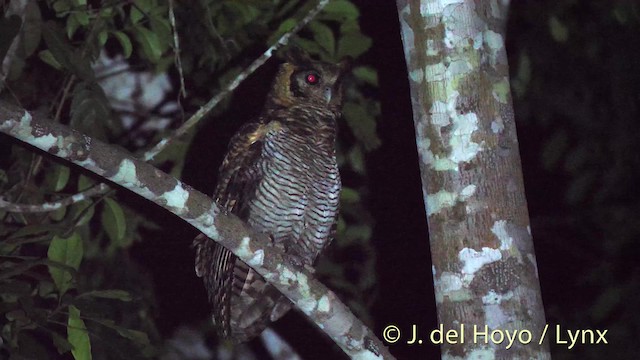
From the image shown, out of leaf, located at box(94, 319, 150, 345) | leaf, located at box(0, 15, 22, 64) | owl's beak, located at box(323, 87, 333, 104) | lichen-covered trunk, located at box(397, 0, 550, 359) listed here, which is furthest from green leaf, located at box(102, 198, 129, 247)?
lichen-covered trunk, located at box(397, 0, 550, 359)

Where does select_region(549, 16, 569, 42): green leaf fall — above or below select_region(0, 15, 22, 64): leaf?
above

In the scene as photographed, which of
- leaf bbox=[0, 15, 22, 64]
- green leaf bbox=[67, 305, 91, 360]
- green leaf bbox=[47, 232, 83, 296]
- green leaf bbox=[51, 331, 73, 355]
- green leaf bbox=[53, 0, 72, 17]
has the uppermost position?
green leaf bbox=[53, 0, 72, 17]

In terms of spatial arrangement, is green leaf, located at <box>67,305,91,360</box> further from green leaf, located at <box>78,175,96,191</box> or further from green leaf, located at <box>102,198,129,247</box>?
green leaf, located at <box>78,175,96,191</box>

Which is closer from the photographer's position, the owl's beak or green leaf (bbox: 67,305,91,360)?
green leaf (bbox: 67,305,91,360)

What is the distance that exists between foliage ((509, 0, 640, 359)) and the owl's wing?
1090 mm

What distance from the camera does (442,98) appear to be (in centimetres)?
165

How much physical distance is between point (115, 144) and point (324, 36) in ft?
2.39

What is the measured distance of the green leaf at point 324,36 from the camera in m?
2.73

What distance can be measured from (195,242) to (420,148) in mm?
1040

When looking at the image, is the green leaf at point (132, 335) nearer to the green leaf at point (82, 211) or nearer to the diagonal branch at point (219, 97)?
the green leaf at point (82, 211)

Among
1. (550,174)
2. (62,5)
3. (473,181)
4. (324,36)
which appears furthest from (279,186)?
(550,174)

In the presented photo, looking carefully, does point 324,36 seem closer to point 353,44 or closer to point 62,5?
point 353,44

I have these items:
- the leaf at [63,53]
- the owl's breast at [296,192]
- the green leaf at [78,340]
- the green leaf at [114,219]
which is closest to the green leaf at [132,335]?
the green leaf at [78,340]

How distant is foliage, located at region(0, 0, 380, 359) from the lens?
2.39 meters
